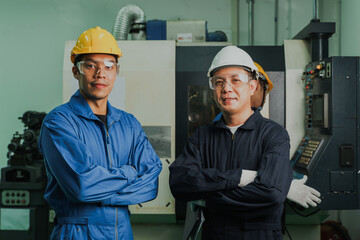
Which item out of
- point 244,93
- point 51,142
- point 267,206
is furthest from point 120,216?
point 244,93

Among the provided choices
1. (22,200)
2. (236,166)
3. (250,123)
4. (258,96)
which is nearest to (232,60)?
(250,123)

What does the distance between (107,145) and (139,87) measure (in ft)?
3.78

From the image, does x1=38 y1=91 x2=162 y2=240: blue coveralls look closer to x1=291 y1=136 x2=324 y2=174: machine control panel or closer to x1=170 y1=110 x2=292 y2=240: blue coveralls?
x1=170 y1=110 x2=292 y2=240: blue coveralls

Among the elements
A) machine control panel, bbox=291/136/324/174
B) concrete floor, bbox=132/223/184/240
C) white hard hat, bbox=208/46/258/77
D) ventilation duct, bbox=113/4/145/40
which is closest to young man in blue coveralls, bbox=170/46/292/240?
white hard hat, bbox=208/46/258/77

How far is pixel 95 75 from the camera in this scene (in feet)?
5.17

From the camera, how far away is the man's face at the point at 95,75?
62.1 inches

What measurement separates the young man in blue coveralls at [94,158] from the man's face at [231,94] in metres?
0.46

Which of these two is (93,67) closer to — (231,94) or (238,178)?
(231,94)

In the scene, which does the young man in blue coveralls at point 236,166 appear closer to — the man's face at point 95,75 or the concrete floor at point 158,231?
the man's face at point 95,75

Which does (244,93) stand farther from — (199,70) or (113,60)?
(199,70)

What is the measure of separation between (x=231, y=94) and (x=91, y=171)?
2.20ft

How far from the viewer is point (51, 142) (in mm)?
1435

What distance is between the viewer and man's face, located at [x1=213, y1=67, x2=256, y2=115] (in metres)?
1.49

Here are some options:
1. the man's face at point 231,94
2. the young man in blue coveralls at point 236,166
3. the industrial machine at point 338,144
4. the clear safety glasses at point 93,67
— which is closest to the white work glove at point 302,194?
the industrial machine at point 338,144
